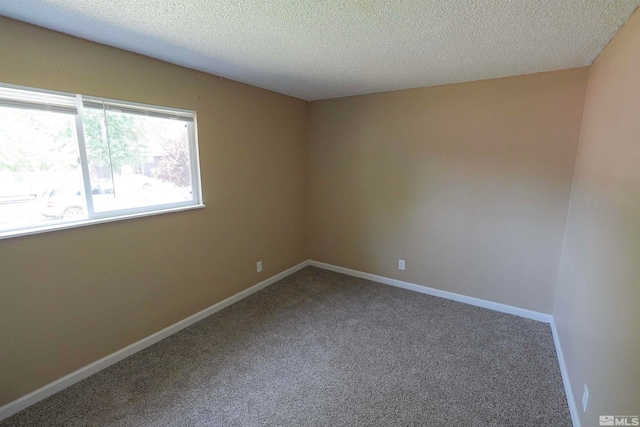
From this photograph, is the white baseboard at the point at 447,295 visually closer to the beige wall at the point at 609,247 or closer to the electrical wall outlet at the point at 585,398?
the beige wall at the point at 609,247

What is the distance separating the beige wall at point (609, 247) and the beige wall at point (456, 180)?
0.37 m

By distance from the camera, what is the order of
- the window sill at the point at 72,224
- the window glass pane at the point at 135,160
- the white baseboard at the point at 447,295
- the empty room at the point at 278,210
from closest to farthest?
the empty room at the point at 278,210 < the window sill at the point at 72,224 < the window glass pane at the point at 135,160 < the white baseboard at the point at 447,295

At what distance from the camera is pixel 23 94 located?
5.77 feet

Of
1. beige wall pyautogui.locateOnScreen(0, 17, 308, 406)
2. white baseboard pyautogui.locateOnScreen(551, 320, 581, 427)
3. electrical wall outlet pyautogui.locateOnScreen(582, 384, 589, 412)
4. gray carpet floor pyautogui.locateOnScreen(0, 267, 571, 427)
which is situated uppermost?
beige wall pyautogui.locateOnScreen(0, 17, 308, 406)

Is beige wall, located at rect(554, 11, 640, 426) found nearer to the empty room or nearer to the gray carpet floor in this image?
the empty room

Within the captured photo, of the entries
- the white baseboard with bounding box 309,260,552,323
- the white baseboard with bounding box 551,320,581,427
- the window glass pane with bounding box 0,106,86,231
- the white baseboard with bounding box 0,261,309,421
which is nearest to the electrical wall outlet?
the white baseboard with bounding box 551,320,581,427

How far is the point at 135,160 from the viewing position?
7.68 ft

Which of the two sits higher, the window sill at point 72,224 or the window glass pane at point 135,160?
the window glass pane at point 135,160

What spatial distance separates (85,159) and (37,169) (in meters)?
0.25

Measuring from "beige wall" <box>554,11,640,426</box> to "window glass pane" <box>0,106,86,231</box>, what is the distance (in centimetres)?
307

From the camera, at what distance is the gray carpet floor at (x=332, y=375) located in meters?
1.80

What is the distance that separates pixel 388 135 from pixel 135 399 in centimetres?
325

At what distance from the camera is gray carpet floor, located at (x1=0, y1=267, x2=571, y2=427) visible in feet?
5.91

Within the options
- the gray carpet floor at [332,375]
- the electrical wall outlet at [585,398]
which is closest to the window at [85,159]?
the gray carpet floor at [332,375]
